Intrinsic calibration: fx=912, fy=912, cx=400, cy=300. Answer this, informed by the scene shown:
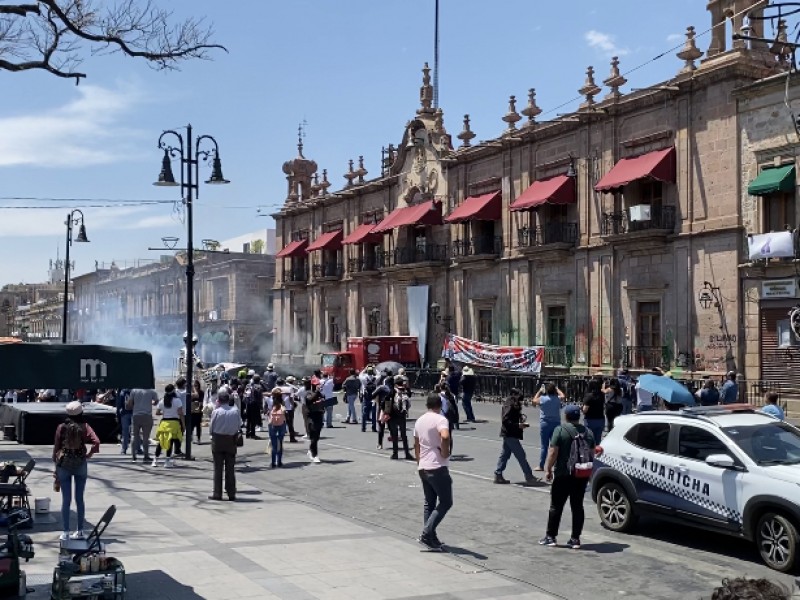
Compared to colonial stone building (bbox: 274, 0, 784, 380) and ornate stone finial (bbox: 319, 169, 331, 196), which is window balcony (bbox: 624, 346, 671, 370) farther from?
ornate stone finial (bbox: 319, 169, 331, 196)

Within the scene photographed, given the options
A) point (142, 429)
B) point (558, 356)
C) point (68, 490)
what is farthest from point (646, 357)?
point (68, 490)

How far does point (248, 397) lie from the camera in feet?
80.3

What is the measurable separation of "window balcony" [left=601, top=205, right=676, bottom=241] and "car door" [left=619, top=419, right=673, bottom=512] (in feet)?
63.8

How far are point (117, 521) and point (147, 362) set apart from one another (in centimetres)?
252

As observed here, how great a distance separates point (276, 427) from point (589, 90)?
20.2 metres

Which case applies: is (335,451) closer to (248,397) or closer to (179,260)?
(248,397)

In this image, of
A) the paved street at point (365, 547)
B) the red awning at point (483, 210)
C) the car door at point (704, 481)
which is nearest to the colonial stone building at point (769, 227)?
the red awning at point (483, 210)

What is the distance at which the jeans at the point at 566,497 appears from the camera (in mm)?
10320

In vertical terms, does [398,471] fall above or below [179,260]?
below

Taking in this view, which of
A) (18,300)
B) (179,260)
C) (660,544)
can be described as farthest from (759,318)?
(18,300)

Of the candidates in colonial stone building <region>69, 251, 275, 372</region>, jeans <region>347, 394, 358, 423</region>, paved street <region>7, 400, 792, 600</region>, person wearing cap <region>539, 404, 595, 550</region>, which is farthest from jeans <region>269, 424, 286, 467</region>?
colonial stone building <region>69, 251, 275, 372</region>

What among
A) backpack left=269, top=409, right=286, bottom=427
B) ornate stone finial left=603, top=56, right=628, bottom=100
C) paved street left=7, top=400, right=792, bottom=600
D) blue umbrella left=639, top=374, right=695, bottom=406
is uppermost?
ornate stone finial left=603, top=56, right=628, bottom=100

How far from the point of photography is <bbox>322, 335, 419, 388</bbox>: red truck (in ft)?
133

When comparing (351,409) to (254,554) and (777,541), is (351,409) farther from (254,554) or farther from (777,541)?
(777,541)
